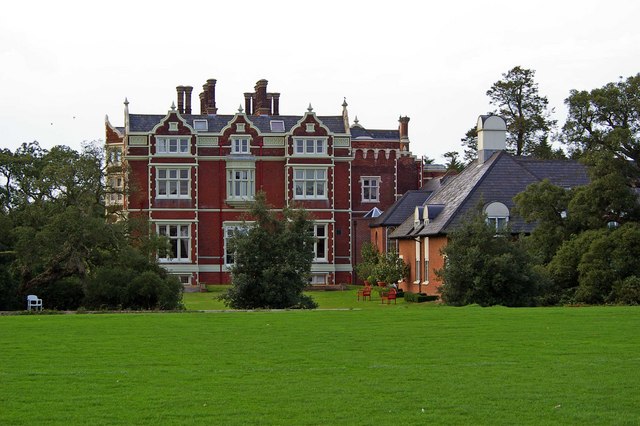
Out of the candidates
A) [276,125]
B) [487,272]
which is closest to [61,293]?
[487,272]

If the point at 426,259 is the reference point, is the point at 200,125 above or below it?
above

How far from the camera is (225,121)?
66562 millimetres

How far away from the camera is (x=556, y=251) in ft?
136

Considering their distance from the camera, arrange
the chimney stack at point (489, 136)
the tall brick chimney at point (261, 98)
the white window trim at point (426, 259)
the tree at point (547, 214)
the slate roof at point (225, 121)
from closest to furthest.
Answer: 1. the tree at point (547, 214)
2. the white window trim at point (426, 259)
3. the chimney stack at point (489, 136)
4. the slate roof at point (225, 121)
5. the tall brick chimney at point (261, 98)

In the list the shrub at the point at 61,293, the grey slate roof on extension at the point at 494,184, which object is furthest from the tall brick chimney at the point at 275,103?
the shrub at the point at 61,293

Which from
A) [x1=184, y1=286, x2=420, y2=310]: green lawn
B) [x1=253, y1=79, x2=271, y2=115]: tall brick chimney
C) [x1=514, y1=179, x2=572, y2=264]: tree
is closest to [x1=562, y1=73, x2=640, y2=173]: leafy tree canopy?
[x1=514, y1=179, x2=572, y2=264]: tree

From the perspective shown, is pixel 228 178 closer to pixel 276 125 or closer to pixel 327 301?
pixel 276 125

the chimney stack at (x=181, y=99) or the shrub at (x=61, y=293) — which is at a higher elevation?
the chimney stack at (x=181, y=99)

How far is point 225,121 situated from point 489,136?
18852mm

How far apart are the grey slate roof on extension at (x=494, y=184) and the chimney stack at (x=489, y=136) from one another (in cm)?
80

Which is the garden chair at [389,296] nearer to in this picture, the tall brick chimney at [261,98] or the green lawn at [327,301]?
the green lawn at [327,301]

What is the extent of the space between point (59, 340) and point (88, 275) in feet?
59.4

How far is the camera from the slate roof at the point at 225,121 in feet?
212

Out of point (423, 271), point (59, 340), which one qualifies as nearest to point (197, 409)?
point (59, 340)
